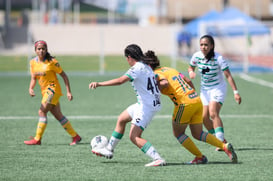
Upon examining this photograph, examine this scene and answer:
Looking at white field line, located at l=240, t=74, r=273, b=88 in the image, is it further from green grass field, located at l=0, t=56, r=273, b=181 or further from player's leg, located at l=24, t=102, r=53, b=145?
player's leg, located at l=24, t=102, r=53, b=145

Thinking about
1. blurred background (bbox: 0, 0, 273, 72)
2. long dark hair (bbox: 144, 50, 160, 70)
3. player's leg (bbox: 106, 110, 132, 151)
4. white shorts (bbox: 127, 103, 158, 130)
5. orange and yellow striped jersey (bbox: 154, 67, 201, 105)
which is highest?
long dark hair (bbox: 144, 50, 160, 70)

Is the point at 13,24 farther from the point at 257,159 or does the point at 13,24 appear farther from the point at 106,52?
the point at 257,159

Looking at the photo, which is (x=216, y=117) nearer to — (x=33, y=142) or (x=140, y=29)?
(x=33, y=142)

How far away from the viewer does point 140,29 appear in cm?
5462

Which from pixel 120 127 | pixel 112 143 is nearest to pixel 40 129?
pixel 112 143

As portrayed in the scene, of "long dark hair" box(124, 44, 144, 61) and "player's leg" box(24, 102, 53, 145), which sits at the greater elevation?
"long dark hair" box(124, 44, 144, 61)

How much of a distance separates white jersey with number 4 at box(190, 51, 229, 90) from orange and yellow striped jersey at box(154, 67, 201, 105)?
1579 millimetres

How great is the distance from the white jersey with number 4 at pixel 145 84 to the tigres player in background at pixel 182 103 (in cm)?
13

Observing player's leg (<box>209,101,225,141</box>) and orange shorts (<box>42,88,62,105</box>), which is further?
orange shorts (<box>42,88,62,105</box>)

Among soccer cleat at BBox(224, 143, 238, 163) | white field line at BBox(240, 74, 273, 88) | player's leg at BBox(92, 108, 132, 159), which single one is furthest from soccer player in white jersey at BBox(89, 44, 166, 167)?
white field line at BBox(240, 74, 273, 88)

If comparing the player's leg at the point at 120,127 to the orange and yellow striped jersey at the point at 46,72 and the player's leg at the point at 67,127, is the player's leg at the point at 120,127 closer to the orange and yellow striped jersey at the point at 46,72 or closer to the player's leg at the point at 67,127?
the player's leg at the point at 67,127

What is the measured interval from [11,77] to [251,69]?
12.8m

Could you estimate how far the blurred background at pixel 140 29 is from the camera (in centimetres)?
4528

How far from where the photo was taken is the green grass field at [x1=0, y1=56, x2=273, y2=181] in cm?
773
